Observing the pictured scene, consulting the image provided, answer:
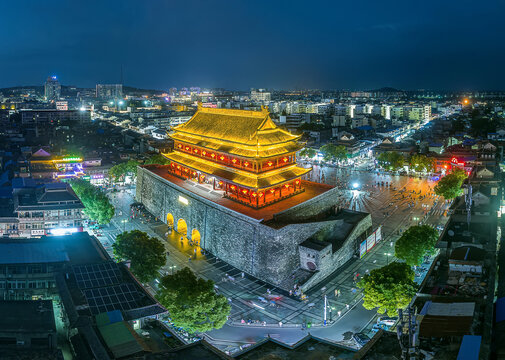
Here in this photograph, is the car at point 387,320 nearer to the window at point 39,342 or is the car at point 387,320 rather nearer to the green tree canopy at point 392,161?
the window at point 39,342

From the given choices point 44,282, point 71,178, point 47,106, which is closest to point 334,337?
point 44,282

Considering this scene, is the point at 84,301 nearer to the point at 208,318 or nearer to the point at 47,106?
the point at 208,318

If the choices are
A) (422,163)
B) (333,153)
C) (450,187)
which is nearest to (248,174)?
Answer: (450,187)

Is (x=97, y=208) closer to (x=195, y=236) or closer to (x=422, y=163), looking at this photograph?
(x=195, y=236)

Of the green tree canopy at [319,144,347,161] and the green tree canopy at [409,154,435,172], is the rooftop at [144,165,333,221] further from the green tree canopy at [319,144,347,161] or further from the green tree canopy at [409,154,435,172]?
the green tree canopy at [319,144,347,161]

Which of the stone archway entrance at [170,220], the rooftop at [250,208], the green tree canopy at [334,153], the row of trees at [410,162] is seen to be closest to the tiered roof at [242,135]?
the rooftop at [250,208]

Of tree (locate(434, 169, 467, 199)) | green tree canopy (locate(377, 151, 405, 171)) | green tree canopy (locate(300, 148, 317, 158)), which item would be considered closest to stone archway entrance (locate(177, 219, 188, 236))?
tree (locate(434, 169, 467, 199))

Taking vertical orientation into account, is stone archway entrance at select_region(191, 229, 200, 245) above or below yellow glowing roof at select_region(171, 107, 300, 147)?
below
